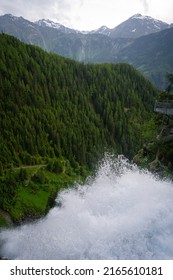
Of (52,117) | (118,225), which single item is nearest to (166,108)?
(118,225)

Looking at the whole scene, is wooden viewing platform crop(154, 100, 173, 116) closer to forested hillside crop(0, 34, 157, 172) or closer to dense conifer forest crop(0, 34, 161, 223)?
dense conifer forest crop(0, 34, 161, 223)

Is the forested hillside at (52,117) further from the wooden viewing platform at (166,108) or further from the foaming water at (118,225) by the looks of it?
the foaming water at (118,225)

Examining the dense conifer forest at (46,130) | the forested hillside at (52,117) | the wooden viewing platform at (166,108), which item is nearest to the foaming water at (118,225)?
the wooden viewing platform at (166,108)

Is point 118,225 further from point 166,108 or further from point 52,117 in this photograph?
point 52,117

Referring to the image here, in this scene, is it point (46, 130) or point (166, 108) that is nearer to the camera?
point (166, 108)

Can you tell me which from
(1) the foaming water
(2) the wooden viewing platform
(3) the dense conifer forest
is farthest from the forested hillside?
(1) the foaming water
